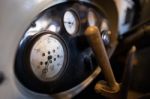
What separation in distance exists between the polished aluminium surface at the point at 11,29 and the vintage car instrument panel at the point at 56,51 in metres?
0.02

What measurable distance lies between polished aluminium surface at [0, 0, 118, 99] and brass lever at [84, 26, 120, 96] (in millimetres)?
96

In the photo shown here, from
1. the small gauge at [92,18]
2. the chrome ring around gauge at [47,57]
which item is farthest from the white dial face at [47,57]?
the small gauge at [92,18]

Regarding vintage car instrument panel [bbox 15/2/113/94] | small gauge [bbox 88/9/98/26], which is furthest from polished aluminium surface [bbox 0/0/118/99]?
small gauge [bbox 88/9/98/26]

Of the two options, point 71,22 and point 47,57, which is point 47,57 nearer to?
point 47,57

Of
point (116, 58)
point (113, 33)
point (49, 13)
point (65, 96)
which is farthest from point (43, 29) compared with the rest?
point (116, 58)

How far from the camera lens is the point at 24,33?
0.40m

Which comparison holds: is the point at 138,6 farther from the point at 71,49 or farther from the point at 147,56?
the point at 71,49

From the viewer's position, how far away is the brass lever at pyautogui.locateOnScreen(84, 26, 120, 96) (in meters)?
0.42

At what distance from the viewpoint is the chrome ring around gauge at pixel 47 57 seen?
0.43 m

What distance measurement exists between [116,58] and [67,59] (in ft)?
1.12

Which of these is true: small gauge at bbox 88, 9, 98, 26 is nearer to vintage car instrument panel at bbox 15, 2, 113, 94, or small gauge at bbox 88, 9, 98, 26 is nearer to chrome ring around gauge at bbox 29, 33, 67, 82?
vintage car instrument panel at bbox 15, 2, 113, 94

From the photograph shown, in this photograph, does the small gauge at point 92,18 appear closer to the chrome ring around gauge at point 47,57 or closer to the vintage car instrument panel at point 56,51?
the vintage car instrument panel at point 56,51

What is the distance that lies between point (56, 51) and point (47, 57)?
1.0 inches

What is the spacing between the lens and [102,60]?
1.47 ft
